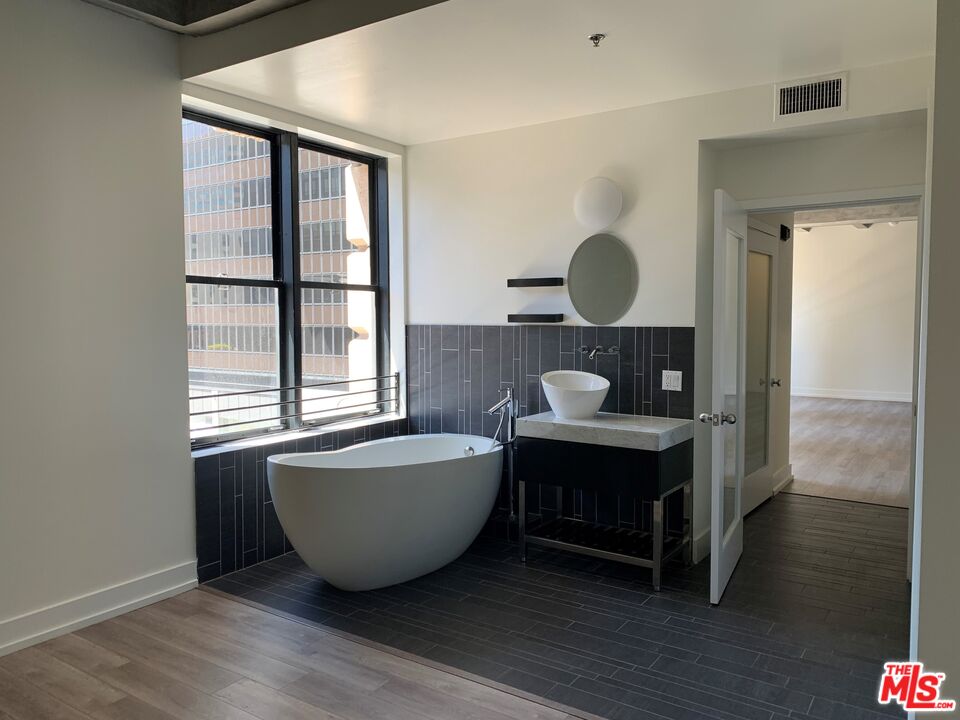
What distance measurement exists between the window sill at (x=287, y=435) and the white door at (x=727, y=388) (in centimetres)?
221

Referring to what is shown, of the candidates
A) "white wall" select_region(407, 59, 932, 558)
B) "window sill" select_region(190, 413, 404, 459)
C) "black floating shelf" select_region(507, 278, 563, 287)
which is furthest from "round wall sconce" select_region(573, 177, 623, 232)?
"window sill" select_region(190, 413, 404, 459)

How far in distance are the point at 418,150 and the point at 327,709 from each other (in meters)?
3.69

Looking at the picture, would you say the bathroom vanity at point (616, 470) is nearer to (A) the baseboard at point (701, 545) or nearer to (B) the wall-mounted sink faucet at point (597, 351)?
(A) the baseboard at point (701, 545)

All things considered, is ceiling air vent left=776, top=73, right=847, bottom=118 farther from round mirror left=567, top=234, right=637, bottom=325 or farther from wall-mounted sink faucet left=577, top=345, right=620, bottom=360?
wall-mounted sink faucet left=577, top=345, right=620, bottom=360

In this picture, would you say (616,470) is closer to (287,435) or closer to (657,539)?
(657,539)

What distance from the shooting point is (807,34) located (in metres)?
3.06

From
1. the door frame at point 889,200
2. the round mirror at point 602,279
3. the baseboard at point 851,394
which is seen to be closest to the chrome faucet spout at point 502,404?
the round mirror at point 602,279

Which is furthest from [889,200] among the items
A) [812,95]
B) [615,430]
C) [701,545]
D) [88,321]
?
[88,321]

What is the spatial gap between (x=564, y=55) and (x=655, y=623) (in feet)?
8.69

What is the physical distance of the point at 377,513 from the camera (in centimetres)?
351

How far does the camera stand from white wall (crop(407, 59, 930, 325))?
3795 millimetres

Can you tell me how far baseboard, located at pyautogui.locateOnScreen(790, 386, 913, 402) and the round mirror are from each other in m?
7.31

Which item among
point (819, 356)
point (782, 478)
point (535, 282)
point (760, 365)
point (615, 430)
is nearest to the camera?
point (615, 430)

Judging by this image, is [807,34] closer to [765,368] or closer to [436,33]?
[436,33]
